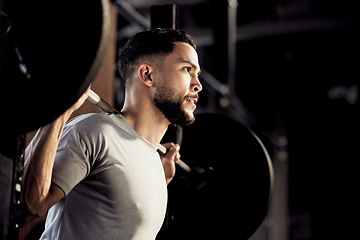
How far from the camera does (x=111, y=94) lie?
2.46 m

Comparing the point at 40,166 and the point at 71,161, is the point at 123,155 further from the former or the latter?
the point at 40,166

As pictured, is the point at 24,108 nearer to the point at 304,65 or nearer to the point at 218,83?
the point at 218,83

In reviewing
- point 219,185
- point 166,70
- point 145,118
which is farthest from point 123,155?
point 219,185

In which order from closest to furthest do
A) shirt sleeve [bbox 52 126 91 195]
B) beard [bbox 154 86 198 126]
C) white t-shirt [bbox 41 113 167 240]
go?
shirt sleeve [bbox 52 126 91 195] → white t-shirt [bbox 41 113 167 240] → beard [bbox 154 86 198 126]

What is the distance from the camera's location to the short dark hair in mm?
1504

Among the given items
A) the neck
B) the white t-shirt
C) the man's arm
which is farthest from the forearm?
the neck

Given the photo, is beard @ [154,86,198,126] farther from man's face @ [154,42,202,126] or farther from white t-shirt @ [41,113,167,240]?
white t-shirt @ [41,113,167,240]

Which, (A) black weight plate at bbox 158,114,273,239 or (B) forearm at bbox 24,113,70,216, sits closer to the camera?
(B) forearm at bbox 24,113,70,216

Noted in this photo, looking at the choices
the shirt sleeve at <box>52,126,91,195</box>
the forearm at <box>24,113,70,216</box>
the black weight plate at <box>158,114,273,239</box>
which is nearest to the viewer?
the forearm at <box>24,113,70,216</box>

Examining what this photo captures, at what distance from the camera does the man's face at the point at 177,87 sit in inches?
57.7

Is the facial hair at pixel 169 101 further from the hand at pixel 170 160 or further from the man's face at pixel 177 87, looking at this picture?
the hand at pixel 170 160

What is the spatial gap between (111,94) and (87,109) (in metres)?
0.89

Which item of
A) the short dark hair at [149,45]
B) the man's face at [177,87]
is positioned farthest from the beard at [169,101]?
the short dark hair at [149,45]

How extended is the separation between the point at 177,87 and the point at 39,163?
624 millimetres
